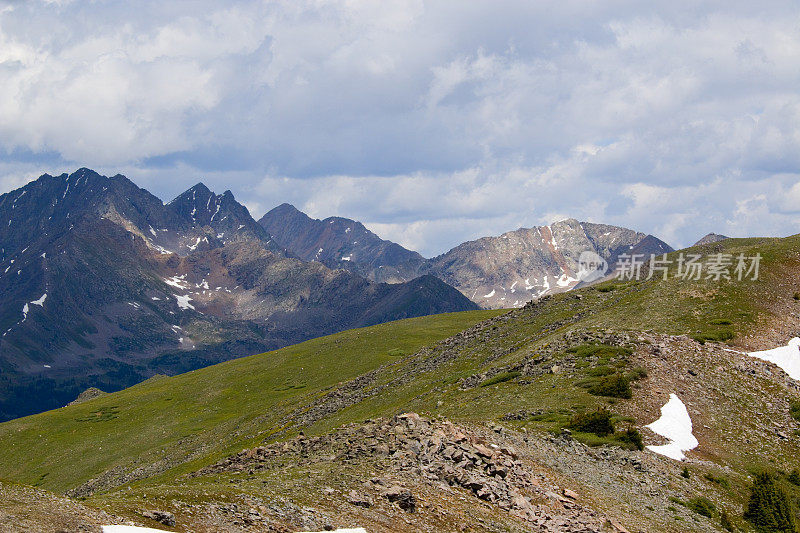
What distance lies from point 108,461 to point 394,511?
90.6 m

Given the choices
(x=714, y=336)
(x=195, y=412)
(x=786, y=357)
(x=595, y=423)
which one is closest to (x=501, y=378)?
(x=595, y=423)

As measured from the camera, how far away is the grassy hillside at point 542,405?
39312 mm

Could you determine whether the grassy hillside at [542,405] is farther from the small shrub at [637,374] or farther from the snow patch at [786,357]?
the snow patch at [786,357]

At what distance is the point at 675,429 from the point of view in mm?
49094

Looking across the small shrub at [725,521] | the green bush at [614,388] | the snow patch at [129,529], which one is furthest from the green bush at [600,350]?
the snow patch at [129,529]

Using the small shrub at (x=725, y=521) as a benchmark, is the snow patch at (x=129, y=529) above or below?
above

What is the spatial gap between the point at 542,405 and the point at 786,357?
28.2 m

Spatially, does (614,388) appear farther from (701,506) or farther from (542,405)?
(701,506)

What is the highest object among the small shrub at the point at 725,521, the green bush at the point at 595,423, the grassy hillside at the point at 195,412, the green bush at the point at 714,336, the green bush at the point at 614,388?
the green bush at the point at 714,336

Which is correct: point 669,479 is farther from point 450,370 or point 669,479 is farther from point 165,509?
point 450,370

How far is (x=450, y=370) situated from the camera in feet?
288

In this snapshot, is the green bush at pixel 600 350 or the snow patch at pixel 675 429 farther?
the green bush at pixel 600 350

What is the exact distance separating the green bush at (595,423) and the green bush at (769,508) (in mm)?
9699

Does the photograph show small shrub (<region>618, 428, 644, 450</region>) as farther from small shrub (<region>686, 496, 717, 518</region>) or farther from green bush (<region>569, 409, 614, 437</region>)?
small shrub (<region>686, 496, 717, 518</region>)
